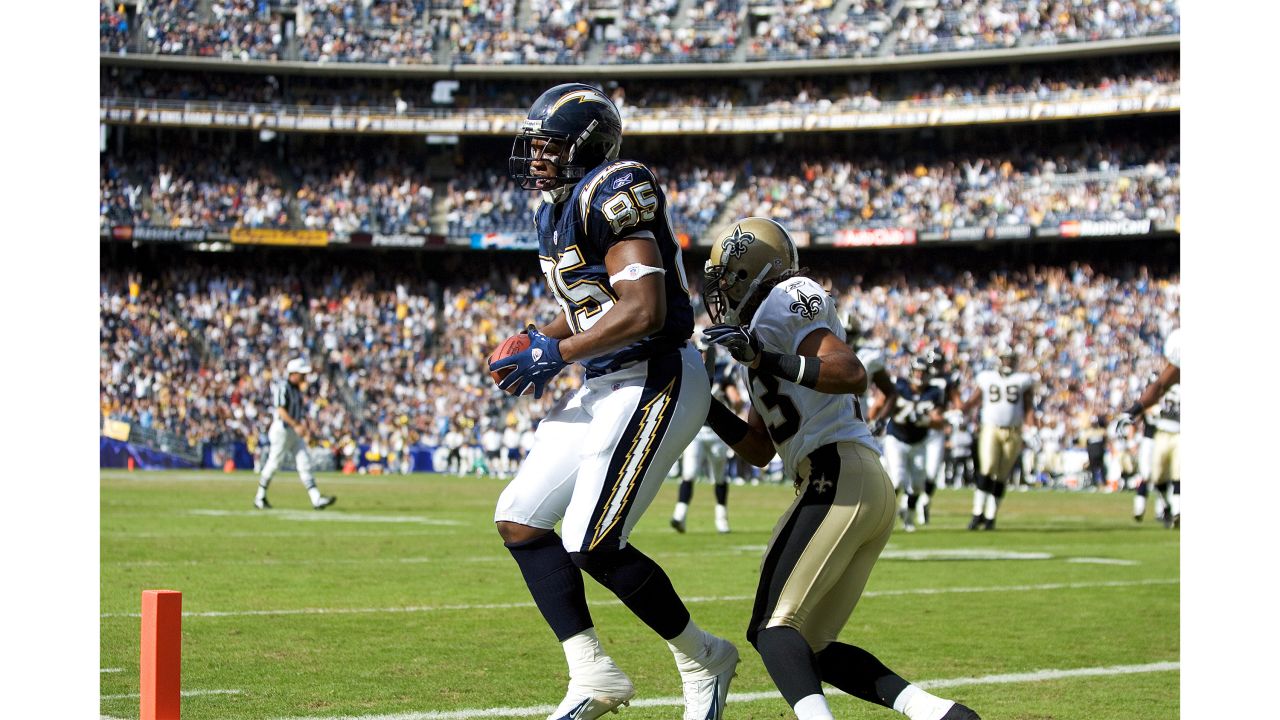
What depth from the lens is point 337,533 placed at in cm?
1345

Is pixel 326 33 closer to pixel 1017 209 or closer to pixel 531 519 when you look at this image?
pixel 1017 209

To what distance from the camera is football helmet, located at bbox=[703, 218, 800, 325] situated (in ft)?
15.8

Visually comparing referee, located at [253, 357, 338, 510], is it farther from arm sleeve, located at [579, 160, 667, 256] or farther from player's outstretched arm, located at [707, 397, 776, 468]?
arm sleeve, located at [579, 160, 667, 256]

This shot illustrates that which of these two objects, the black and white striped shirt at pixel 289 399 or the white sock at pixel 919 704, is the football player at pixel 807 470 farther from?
the black and white striped shirt at pixel 289 399

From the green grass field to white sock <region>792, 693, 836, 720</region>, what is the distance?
47.0 inches

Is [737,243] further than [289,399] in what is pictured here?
No

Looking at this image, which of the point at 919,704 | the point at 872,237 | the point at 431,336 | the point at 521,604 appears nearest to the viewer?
the point at 919,704

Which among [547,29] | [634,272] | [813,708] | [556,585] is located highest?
[547,29]

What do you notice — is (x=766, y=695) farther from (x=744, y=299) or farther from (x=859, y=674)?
(x=744, y=299)

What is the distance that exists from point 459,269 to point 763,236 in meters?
33.4

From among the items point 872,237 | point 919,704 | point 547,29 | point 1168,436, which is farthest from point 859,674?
point 547,29

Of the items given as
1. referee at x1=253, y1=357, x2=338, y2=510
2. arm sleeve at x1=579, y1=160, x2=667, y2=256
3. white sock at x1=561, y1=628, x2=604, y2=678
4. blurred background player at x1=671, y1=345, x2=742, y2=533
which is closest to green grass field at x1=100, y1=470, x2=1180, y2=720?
blurred background player at x1=671, y1=345, x2=742, y2=533

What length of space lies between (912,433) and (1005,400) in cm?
126

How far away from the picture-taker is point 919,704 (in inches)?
173
